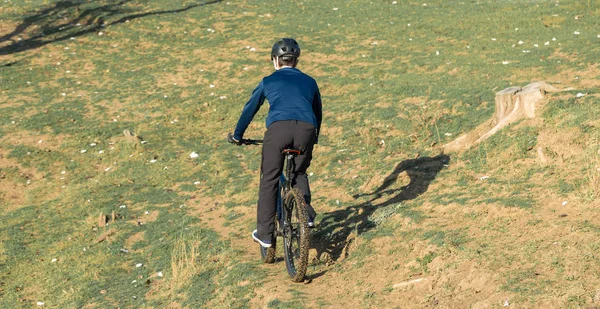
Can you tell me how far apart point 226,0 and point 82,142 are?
1266 cm

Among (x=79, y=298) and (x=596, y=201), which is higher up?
(x=596, y=201)

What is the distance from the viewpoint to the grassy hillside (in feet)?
22.5

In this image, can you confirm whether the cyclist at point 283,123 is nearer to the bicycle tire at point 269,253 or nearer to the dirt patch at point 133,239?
the bicycle tire at point 269,253

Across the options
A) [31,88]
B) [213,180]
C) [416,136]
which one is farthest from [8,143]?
[416,136]

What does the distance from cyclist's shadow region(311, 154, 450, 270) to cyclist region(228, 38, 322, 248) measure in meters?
0.92

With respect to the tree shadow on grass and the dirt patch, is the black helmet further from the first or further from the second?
the tree shadow on grass

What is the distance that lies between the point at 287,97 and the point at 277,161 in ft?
2.17

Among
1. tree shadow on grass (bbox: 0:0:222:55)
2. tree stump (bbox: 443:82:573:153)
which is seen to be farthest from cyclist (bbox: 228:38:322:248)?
tree shadow on grass (bbox: 0:0:222:55)

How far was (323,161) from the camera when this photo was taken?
1215 centimetres

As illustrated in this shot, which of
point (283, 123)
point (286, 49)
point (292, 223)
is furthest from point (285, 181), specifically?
point (286, 49)

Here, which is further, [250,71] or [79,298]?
[250,71]

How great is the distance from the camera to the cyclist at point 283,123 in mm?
6938

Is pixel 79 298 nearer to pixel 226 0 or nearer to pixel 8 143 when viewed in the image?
pixel 8 143

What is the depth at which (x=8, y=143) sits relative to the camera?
48.7 ft
